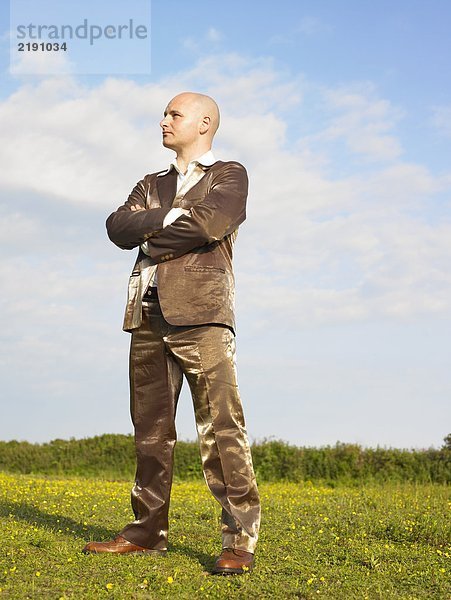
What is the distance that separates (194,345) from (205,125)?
1776 mm

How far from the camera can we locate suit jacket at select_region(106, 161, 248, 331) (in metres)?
5.63

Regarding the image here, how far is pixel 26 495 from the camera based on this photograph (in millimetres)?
10383

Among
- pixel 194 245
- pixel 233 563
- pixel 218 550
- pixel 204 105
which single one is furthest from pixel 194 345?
pixel 218 550

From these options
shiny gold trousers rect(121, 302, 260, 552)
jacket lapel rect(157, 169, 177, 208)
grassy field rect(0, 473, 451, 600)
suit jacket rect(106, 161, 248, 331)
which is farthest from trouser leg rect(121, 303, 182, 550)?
jacket lapel rect(157, 169, 177, 208)

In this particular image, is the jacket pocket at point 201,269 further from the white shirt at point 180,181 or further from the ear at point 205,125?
the ear at point 205,125

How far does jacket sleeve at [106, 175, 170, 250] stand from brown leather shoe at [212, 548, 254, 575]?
7.93 ft

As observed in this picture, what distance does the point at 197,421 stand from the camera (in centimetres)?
573

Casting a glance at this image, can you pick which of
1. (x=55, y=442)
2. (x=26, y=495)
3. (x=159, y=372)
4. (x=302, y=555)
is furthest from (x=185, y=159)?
(x=55, y=442)

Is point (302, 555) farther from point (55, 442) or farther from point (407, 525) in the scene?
point (55, 442)

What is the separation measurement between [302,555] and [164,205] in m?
3.33

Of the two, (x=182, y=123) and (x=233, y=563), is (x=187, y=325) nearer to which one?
(x=182, y=123)

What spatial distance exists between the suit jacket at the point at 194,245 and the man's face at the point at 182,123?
30 cm

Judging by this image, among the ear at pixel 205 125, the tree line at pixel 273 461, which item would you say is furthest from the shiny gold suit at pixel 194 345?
the tree line at pixel 273 461

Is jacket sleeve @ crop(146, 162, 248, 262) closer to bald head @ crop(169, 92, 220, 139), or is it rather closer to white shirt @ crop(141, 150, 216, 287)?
white shirt @ crop(141, 150, 216, 287)
